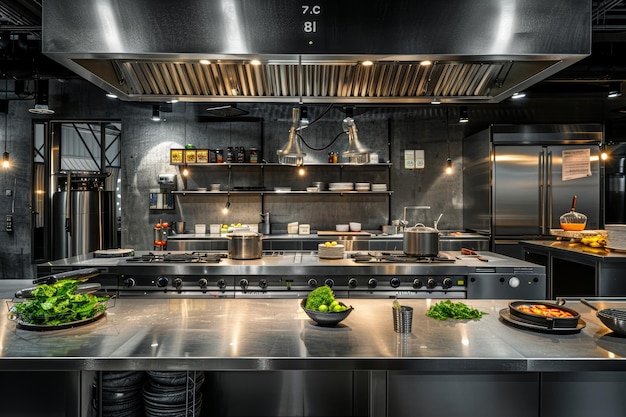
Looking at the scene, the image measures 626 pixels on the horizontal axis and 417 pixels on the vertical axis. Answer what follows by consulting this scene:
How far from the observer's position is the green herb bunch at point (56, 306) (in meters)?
1.80

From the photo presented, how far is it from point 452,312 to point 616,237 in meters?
2.98

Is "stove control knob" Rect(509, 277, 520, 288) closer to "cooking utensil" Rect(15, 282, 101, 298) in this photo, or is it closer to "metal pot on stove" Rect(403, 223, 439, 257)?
"metal pot on stove" Rect(403, 223, 439, 257)

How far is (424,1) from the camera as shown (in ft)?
5.83

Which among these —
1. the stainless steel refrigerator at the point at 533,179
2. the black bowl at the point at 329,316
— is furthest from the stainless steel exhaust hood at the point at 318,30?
the stainless steel refrigerator at the point at 533,179

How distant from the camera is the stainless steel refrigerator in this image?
580 cm

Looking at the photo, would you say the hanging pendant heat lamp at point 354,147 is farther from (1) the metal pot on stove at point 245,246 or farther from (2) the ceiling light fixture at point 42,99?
(2) the ceiling light fixture at point 42,99

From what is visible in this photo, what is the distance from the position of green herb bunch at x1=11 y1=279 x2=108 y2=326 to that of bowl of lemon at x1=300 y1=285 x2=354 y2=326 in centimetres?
108

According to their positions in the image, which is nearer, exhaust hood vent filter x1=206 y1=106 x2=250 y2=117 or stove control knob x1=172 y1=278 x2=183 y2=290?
stove control knob x1=172 y1=278 x2=183 y2=290

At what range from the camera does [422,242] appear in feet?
12.4

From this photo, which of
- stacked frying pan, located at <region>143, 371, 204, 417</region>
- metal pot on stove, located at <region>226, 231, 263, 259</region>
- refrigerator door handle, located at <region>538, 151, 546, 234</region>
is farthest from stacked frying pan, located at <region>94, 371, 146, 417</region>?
refrigerator door handle, located at <region>538, 151, 546, 234</region>

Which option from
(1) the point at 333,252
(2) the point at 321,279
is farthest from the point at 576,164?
(2) the point at 321,279

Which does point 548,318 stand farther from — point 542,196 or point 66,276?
point 542,196

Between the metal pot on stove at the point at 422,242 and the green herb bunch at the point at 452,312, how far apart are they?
5.78ft

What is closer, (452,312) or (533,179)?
(452,312)
